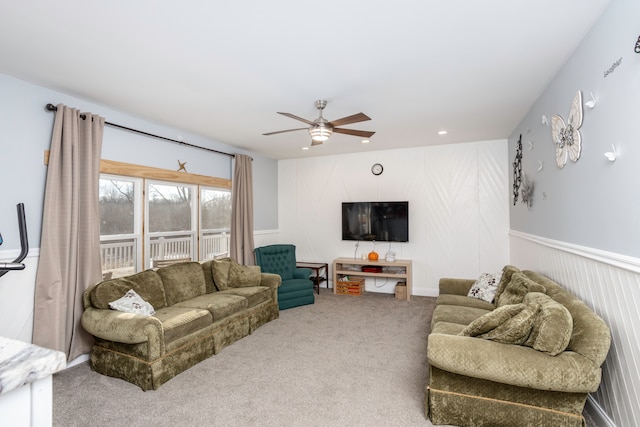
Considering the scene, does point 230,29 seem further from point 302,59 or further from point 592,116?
point 592,116

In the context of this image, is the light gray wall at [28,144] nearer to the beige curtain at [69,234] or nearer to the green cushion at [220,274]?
the beige curtain at [69,234]

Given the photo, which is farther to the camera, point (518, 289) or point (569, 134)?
point (518, 289)

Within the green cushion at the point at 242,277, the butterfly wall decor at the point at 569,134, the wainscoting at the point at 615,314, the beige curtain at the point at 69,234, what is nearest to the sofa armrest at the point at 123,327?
the beige curtain at the point at 69,234

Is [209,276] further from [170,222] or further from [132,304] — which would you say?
[132,304]

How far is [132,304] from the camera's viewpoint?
3125mm

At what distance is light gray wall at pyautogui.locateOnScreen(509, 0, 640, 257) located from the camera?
5.86 ft

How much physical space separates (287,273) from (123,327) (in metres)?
3.13

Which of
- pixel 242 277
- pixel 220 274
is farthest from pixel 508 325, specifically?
pixel 220 274

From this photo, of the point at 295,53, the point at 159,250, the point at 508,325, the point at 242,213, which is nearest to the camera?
the point at 508,325

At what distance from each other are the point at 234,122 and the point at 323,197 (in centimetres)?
278

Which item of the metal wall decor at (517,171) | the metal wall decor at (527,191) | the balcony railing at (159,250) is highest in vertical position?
the metal wall decor at (517,171)

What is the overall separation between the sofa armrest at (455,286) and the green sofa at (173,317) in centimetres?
224

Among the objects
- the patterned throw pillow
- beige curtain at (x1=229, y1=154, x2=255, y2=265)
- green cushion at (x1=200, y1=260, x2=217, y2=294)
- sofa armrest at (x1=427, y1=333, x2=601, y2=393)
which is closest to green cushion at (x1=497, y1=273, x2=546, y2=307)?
the patterned throw pillow

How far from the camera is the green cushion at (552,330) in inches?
77.8
